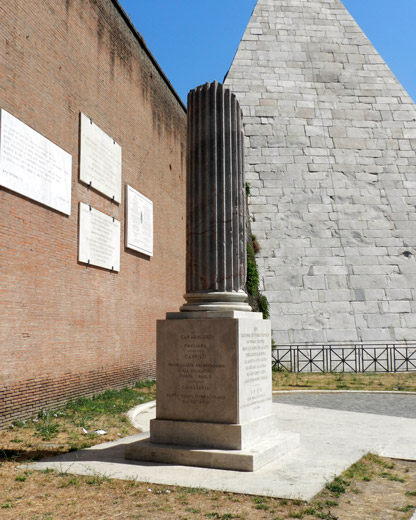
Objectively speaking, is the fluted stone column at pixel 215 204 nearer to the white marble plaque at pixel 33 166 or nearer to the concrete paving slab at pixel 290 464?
the concrete paving slab at pixel 290 464

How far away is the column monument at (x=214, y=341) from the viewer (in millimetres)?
5746

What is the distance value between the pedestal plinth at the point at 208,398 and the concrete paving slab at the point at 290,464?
6.6 inches

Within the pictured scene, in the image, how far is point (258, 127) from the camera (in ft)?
73.8

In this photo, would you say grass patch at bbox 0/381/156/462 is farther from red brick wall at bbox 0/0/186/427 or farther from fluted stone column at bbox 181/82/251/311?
fluted stone column at bbox 181/82/251/311

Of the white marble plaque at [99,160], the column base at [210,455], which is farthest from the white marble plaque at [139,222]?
the column base at [210,455]

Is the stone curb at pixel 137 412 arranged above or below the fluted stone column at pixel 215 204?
below

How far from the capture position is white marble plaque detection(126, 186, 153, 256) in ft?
43.8

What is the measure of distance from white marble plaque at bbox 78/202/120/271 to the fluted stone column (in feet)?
14.9

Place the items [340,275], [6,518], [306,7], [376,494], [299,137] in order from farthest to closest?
[306,7] → [299,137] → [340,275] → [376,494] → [6,518]

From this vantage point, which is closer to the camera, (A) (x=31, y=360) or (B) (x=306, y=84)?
(A) (x=31, y=360)

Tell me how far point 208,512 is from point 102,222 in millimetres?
8227

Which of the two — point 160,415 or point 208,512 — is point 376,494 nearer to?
point 208,512

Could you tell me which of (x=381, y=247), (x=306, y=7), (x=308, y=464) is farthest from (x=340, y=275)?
(x=308, y=464)

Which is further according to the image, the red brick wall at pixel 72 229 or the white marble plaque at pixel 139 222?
the white marble plaque at pixel 139 222
